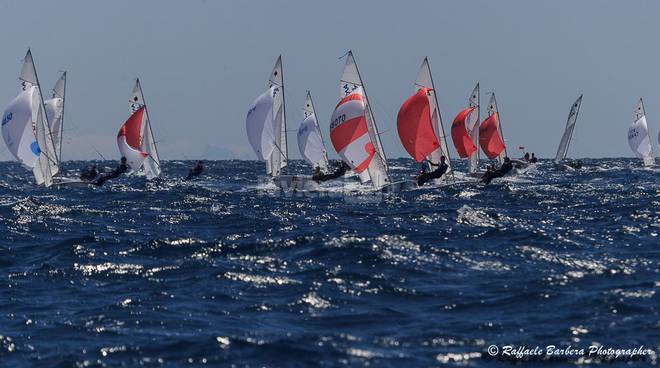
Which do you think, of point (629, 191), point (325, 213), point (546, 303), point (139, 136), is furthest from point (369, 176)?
point (546, 303)

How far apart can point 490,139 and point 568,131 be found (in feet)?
42.5

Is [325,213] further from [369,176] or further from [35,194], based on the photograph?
[35,194]

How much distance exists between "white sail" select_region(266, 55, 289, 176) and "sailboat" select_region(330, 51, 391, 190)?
7.23 metres

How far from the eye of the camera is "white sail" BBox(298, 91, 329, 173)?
50469mm

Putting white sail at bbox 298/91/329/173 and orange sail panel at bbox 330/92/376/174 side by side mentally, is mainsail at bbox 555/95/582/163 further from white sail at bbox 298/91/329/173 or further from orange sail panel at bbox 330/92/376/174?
orange sail panel at bbox 330/92/376/174

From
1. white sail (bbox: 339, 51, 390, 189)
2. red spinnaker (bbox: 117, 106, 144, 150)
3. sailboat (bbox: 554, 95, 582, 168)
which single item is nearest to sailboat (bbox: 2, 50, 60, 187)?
red spinnaker (bbox: 117, 106, 144, 150)

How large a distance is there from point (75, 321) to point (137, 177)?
47613 millimetres

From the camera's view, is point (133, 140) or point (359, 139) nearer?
point (359, 139)

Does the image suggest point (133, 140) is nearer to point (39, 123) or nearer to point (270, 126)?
point (39, 123)

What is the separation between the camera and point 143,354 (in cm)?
1206

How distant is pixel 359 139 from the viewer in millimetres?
38031

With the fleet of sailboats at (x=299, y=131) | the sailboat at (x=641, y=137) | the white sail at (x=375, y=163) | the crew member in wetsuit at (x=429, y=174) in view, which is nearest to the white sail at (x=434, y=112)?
the fleet of sailboats at (x=299, y=131)

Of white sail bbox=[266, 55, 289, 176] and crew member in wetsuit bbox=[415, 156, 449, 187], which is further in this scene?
white sail bbox=[266, 55, 289, 176]

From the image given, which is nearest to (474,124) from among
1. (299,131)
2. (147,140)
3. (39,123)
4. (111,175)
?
(299,131)
